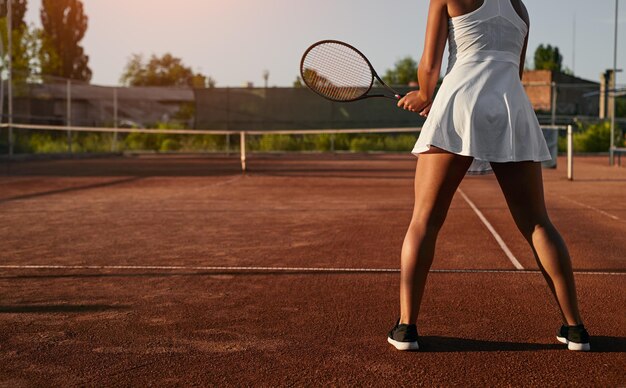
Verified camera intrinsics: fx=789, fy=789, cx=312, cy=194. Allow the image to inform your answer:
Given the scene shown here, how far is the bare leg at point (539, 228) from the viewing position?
11.6 ft

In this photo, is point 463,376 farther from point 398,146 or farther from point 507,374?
point 398,146

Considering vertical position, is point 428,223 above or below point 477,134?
below

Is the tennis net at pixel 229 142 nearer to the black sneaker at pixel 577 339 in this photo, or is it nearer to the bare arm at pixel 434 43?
the black sneaker at pixel 577 339

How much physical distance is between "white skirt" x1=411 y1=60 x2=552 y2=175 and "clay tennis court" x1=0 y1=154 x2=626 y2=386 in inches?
37.0

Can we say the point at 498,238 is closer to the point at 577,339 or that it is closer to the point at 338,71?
the point at 338,71

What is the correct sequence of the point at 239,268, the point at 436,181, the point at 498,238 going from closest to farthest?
the point at 436,181
the point at 239,268
the point at 498,238

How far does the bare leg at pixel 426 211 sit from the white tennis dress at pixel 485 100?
85 mm

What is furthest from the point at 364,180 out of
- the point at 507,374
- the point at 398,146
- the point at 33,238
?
the point at 398,146

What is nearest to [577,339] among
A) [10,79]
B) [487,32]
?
[487,32]

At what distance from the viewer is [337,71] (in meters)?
4.80

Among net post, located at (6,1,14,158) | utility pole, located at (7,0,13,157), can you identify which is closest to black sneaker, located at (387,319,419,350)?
net post, located at (6,1,14,158)

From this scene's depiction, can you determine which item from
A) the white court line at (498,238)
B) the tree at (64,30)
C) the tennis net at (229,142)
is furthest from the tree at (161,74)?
the white court line at (498,238)

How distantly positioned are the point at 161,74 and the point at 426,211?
87.9m

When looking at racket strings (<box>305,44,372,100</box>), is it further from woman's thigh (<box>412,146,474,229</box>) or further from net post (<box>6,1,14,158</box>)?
net post (<box>6,1,14,158</box>)
